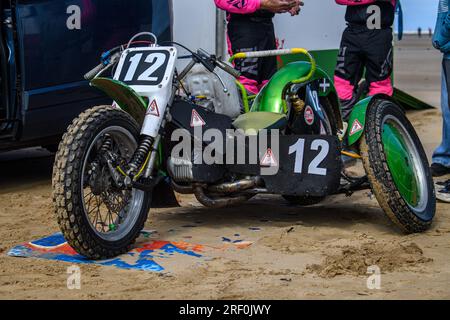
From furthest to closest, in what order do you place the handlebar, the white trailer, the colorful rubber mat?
the white trailer, the handlebar, the colorful rubber mat

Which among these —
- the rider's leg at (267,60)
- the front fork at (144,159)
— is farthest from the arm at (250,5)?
the front fork at (144,159)

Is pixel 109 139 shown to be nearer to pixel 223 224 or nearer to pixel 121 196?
pixel 121 196

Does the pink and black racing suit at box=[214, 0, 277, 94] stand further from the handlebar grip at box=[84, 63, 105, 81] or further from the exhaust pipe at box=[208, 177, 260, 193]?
the handlebar grip at box=[84, 63, 105, 81]

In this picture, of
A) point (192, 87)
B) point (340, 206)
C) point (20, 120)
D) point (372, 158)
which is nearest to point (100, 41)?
point (20, 120)

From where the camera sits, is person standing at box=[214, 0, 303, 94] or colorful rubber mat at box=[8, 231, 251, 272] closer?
colorful rubber mat at box=[8, 231, 251, 272]

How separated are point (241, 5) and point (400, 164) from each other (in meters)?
1.89

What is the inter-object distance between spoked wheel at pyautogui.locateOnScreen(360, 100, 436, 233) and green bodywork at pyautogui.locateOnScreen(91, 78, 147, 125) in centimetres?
130

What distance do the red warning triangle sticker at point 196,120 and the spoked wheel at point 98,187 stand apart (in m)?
0.37

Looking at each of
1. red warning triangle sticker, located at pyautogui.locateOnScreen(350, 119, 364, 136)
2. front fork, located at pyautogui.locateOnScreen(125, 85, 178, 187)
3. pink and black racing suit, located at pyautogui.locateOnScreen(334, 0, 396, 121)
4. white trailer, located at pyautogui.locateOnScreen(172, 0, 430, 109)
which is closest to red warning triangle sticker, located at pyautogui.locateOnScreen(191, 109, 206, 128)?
front fork, located at pyautogui.locateOnScreen(125, 85, 178, 187)

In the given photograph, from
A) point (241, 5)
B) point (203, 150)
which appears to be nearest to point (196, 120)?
point (203, 150)

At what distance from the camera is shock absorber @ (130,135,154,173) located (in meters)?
5.26

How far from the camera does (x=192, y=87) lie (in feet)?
19.3

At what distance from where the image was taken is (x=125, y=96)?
17.9 feet

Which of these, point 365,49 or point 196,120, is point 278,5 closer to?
point 365,49
